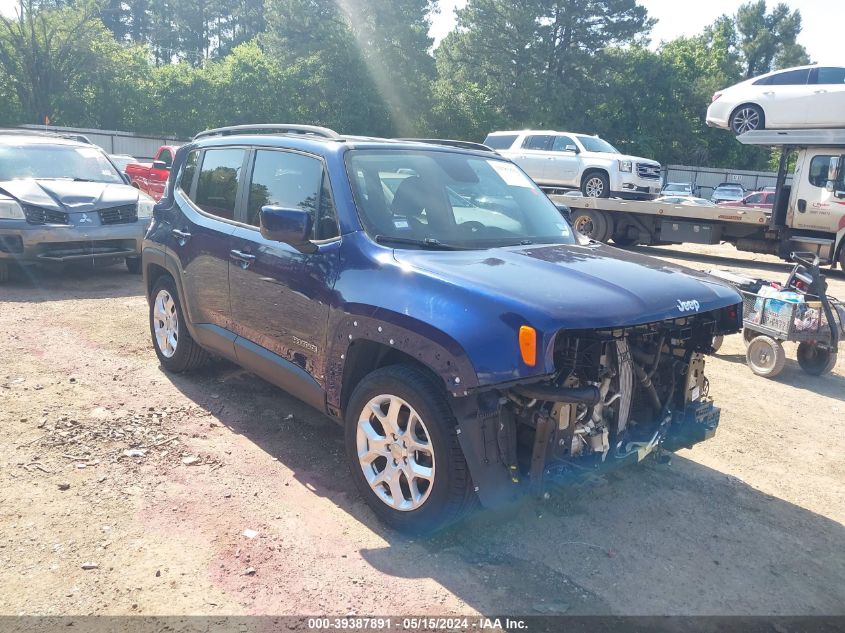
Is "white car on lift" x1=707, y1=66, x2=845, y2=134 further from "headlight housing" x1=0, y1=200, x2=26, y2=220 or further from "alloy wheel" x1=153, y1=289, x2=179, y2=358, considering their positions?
"headlight housing" x1=0, y1=200, x2=26, y2=220

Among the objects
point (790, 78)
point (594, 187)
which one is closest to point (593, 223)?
point (594, 187)

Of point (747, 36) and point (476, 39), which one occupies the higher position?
point (747, 36)

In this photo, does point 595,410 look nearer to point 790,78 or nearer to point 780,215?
point 780,215

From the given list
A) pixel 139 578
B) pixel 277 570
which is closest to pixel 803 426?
pixel 277 570

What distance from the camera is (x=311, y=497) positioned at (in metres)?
3.98

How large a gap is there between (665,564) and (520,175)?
2.79m

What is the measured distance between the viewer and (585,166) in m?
17.7

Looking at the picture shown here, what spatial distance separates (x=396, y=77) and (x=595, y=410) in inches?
1652

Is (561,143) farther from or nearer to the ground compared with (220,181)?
farther from the ground

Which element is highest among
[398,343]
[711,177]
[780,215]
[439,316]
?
[711,177]

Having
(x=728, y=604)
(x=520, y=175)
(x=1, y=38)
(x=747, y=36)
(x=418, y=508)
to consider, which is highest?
(x=747, y=36)

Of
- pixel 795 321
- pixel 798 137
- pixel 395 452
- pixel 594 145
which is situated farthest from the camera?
pixel 594 145

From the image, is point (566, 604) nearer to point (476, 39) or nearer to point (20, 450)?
point (20, 450)

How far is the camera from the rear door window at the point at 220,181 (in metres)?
4.98
